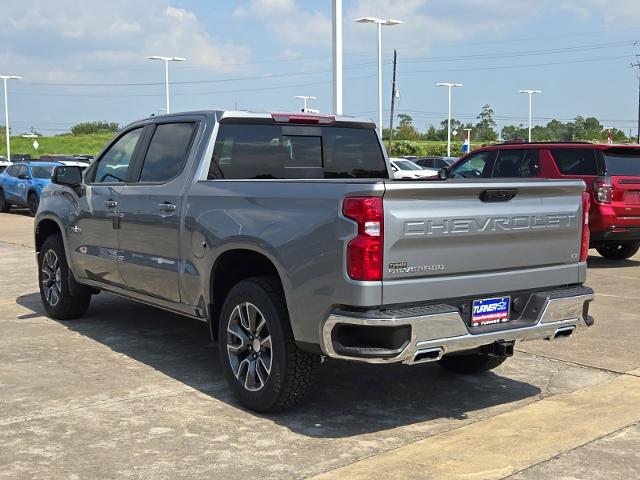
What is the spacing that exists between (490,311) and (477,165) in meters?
9.05

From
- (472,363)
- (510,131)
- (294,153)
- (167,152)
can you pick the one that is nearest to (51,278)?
(167,152)

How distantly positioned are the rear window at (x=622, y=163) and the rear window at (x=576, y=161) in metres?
0.18

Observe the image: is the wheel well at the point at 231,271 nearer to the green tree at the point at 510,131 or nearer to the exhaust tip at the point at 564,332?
the exhaust tip at the point at 564,332

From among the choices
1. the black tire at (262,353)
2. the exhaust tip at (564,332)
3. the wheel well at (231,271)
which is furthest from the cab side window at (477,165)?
the black tire at (262,353)

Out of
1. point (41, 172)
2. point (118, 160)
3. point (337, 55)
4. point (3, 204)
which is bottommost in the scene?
point (3, 204)

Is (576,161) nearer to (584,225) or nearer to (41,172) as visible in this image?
(584,225)

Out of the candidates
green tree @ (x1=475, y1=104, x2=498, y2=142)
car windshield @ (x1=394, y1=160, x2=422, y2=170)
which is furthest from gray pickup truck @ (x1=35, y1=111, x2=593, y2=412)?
green tree @ (x1=475, y1=104, x2=498, y2=142)

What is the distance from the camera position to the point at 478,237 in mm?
4805

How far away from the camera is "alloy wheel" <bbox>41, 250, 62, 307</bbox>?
803 cm

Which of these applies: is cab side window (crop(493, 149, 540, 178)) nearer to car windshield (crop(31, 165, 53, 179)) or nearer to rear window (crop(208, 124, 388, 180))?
rear window (crop(208, 124, 388, 180))

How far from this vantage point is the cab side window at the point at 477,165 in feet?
A: 43.7

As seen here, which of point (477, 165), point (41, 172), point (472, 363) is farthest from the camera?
point (41, 172)

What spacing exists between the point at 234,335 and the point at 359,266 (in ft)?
4.31

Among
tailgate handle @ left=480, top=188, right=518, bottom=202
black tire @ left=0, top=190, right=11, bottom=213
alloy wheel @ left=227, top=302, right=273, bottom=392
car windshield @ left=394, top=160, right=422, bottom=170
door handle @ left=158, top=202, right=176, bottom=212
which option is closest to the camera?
tailgate handle @ left=480, top=188, right=518, bottom=202
